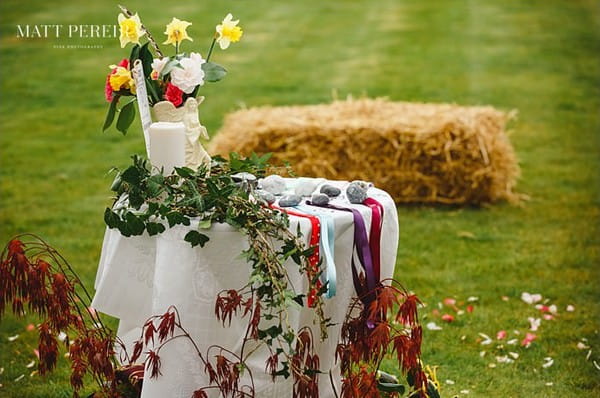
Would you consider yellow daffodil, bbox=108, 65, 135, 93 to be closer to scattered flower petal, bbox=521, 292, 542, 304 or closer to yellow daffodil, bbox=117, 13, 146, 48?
yellow daffodil, bbox=117, 13, 146, 48

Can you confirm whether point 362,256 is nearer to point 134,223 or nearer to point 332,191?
point 332,191

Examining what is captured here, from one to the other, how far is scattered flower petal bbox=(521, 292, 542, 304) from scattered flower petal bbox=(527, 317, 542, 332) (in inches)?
7.9

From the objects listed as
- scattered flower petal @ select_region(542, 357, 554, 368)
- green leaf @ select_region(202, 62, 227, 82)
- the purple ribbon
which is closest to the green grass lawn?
scattered flower petal @ select_region(542, 357, 554, 368)

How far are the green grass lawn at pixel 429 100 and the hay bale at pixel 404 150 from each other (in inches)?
6.6

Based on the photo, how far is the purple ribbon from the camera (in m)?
2.90

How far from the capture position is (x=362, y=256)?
2.91 m

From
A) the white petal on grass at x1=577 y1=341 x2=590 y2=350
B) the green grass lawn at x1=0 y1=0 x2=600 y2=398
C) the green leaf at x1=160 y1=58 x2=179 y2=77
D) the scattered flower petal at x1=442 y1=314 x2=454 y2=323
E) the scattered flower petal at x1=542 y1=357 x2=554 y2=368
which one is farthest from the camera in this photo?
the scattered flower petal at x1=442 y1=314 x2=454 y2=323

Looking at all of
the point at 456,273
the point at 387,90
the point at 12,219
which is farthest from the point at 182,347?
the point at 387,90

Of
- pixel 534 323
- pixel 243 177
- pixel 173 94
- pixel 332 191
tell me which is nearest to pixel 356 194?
pixel 332 191

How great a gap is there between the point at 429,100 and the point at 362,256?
17.5 ft

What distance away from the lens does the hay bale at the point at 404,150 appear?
225 inches

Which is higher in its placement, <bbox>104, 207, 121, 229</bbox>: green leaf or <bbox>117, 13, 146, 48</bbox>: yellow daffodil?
<bbox>117, 13, 146, 48</bbox>: yellow daffodil

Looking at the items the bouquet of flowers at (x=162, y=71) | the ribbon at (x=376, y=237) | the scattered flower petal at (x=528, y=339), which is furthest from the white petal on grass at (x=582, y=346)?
the bouquet of flowers at (x=162, y=71)

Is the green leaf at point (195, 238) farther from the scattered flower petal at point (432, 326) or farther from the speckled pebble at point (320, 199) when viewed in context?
the scattered flower petal at point (432, 326)
